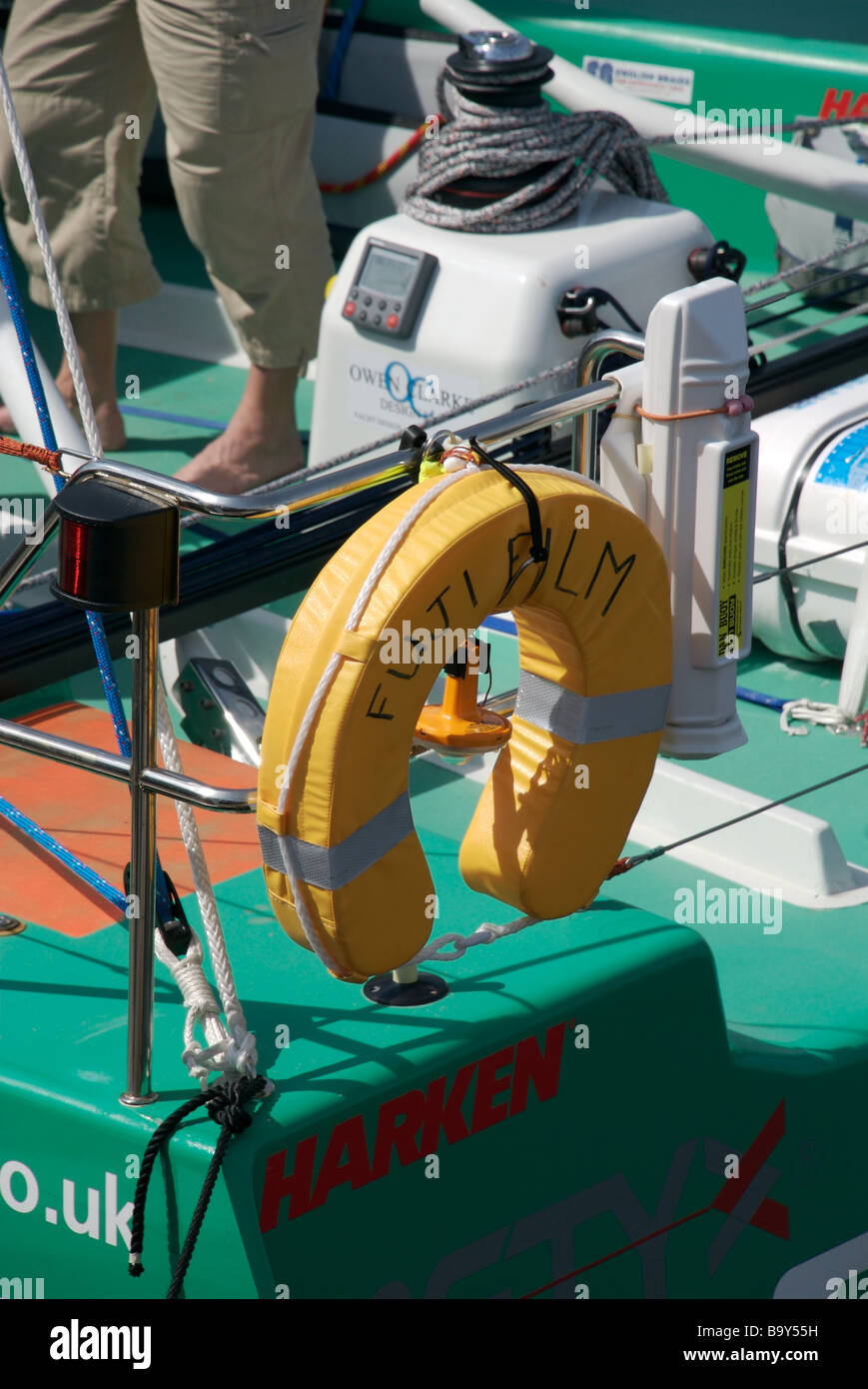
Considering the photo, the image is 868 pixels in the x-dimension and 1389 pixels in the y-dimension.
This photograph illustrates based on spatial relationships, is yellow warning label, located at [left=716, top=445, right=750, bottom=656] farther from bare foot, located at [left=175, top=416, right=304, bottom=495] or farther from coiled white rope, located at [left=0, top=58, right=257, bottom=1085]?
bare foot, located at [left=175, top=416, right=304, bottom=495]

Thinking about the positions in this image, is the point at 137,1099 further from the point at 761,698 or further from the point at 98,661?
the point at 761,698

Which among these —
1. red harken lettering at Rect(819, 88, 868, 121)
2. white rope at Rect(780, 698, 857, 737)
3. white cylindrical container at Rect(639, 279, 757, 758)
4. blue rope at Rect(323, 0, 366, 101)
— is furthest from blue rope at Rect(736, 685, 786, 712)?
blue rope at Rect(323, 0, 366, 101)

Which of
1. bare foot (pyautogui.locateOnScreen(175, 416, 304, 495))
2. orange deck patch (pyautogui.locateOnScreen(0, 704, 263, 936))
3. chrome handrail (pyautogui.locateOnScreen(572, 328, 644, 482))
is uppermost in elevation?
chrome handrail (pyautogui.locateOnScreen(572, 328, 644, 482))

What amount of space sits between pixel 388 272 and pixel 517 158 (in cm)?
29

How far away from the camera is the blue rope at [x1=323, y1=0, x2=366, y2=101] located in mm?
4590

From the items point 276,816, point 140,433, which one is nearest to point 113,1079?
point 276,816

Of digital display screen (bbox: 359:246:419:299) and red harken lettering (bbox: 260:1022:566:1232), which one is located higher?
digital display screen (bbox: 359:246:419:299)

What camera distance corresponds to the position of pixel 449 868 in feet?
6.07

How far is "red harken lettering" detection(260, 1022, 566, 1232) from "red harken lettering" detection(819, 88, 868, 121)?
3.05 metres

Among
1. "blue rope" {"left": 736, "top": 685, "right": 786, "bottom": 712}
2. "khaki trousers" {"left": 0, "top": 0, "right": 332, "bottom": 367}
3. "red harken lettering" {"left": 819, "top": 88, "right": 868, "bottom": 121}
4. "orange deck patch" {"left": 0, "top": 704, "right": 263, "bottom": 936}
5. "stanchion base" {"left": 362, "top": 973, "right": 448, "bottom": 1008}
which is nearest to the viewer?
"stanchion base" {"left": 362, "top": 973, "right": 448, "bottom": 1008}

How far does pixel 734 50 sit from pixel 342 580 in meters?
3.40

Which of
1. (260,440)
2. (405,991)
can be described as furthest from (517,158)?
(405,991)

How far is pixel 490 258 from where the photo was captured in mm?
3047

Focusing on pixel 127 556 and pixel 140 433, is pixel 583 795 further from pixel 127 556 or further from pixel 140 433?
pixel 140 433
